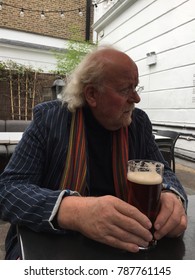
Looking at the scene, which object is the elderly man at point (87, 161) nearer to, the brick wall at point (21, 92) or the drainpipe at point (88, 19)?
the brick wall at point (21, 92)

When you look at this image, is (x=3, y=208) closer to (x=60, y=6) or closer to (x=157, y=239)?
(x=157, y=239)

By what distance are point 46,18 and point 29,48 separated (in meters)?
1.74

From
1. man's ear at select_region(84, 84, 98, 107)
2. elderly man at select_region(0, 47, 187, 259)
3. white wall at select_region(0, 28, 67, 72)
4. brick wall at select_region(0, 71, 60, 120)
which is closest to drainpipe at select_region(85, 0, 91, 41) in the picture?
white wall at select_region(0, 28, 67, 72)

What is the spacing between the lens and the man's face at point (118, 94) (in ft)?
3.60

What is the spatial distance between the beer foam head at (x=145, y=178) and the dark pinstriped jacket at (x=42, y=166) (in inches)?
9.7

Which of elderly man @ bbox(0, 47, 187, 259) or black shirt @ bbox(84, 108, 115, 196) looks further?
black shirt @ bbox(84, 108, 115, 196)

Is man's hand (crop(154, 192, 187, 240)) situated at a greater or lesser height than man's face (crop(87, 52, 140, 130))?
lesser

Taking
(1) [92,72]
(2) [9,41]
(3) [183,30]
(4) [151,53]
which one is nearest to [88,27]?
(2) [9,41]

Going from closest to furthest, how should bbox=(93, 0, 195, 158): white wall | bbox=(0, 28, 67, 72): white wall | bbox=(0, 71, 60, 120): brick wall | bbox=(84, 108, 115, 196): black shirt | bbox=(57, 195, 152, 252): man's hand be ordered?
bbox=(57, 195, 152, 252): man's hand
bbox=(84, 108, 115, 196): black shirt
bbox=(93, 0, 195, 158): white wall
bbox=(0, 71, 60, 120): brick wall
bbox=(0, 28, 67, 72): white wall

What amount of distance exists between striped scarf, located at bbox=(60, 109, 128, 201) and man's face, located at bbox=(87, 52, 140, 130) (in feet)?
0.29

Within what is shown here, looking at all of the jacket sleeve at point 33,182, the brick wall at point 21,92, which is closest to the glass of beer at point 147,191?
the jacket sleeve at point 33,182

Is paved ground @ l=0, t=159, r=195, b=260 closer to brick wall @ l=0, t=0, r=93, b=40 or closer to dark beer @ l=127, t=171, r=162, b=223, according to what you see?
dark beer @ l=127, t=171, r=162, b=223

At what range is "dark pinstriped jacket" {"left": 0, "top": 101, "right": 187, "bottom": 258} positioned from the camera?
0.87 meters

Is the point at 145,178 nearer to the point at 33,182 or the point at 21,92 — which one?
the point at 33,182
